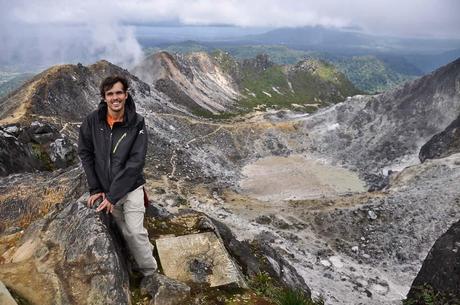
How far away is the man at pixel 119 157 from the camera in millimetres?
9867

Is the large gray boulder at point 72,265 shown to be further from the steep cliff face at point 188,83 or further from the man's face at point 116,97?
the steep cliff face at point 188,83

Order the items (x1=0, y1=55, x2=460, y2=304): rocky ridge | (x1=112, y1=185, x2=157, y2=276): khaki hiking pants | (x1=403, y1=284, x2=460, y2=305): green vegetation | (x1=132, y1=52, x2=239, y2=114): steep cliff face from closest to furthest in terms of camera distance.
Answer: (x1=112, y1=185, x2=157, y2=276): khaki hiking pants
(x1=403, y1=284, x2=460, y2=305): green vegetation
(x1=0, y1=55, x2=460, y2=304): rocky ridge
(x1=132, y1=52, x2=239, y2=114): steep cliff face

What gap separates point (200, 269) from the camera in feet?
39.4

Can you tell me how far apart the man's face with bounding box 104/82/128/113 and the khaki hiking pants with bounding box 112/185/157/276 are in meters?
2.08

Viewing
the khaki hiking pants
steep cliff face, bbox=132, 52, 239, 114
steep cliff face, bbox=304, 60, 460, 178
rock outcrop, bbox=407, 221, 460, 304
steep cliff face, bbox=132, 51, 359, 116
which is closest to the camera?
the khaki hiking pants

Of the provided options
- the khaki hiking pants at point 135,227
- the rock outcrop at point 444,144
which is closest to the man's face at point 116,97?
the khaki hiking pants at point 135,227

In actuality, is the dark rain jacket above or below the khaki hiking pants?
above

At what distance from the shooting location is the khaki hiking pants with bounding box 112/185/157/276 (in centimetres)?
1027

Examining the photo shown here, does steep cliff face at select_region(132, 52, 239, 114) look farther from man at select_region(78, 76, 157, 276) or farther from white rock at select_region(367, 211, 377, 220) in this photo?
man at select_region(78, 76, 157, 276)

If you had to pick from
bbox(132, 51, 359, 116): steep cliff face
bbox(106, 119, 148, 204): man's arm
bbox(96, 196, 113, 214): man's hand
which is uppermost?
bbox(106, 119, 148, 204): man's arm

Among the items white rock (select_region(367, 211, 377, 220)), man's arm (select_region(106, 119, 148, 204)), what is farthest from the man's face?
white rock (select_region(367, 211, 377, 220))

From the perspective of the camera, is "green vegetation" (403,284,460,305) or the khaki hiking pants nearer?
the khaki hiking pants

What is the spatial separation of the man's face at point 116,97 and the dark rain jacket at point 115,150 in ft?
1.21

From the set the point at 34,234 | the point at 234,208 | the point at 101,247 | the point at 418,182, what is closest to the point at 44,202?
A: the point at 34,234
